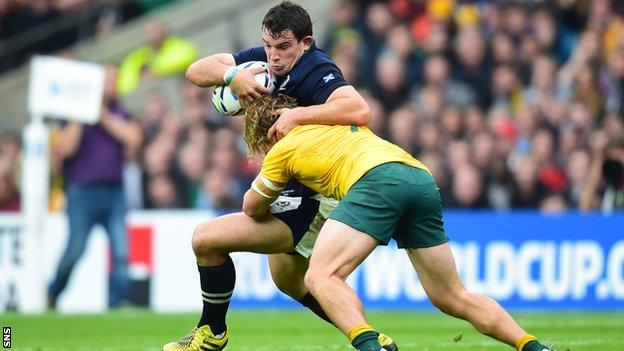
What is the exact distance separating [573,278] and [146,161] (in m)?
5.98

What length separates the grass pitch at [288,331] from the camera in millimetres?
9898

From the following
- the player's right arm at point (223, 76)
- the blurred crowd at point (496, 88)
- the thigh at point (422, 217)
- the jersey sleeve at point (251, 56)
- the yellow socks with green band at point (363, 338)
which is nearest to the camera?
the yellow socks with green band at point (363, 338)

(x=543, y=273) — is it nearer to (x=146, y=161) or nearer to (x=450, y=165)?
(x=450, y=165)

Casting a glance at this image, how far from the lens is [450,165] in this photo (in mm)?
16266

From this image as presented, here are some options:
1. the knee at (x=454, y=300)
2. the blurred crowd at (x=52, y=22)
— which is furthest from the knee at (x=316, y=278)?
the blurred crowd at (x=52, y=22)

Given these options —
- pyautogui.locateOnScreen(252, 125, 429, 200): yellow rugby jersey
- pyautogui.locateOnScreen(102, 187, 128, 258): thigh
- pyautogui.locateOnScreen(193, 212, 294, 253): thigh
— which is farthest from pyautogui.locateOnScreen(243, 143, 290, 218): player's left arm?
pyautogui.locateOnScreen(102, 187, 128, 258): thigh

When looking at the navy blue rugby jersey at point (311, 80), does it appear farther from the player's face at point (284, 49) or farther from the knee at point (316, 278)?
the knee at point (316, 278)

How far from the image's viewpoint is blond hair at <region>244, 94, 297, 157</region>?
791 cm

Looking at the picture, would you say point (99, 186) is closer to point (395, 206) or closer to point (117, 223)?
point (117, 223)

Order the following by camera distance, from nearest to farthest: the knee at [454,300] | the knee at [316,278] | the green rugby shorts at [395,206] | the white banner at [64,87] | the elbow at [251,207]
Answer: the knee at [316,278] < the green rugby shorts at [395,206] < the knee at [454,300] < the elbow at [251,207] < the white banner at [64,87]

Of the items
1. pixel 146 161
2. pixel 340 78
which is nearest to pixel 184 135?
pixel 146 161

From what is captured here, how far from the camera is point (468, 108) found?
17266mm

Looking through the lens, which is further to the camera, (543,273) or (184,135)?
(184,135)

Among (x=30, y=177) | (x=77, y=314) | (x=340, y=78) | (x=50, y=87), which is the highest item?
(x=340, y=78)
